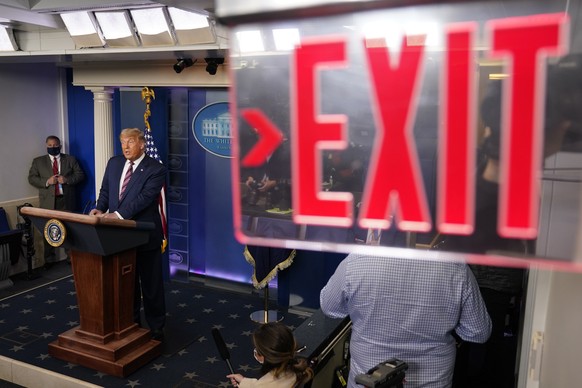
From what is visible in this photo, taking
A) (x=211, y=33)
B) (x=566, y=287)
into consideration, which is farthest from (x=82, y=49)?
(x=566, y=287)

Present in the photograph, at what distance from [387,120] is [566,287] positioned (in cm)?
83

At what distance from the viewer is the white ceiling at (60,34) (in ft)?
11.4

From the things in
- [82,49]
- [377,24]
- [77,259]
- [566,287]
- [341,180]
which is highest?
[82,49]

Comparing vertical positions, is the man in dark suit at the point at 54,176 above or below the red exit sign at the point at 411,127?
below

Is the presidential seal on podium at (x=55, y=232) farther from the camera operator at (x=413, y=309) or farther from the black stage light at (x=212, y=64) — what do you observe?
the camera operator at (x=413, y=309)

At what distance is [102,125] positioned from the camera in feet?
18.0

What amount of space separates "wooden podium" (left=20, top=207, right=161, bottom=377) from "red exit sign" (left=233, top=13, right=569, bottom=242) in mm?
2813

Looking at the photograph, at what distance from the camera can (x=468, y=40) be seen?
2.22 feet

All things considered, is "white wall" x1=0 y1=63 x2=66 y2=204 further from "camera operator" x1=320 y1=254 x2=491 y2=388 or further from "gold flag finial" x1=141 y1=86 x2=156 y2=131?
"camera operator" x1=320 y1=254 x2=491 y2=388

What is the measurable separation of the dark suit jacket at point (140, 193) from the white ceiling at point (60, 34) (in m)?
0.90

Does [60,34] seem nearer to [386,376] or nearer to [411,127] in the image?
[386,376]

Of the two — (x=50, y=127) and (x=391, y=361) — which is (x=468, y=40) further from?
(x=50, y=127)

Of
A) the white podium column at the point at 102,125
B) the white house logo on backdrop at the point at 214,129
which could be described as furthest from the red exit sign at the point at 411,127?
the white podium column at the point at 102,125

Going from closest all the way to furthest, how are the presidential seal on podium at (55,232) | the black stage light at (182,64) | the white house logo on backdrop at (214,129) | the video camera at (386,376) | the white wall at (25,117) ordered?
the video camera at (386,376)
the presidential seal on podium at (55,232)
the black stage light at (182,64)
the white house logo on backdrop at (214,129)
the white wall at (25,117)
